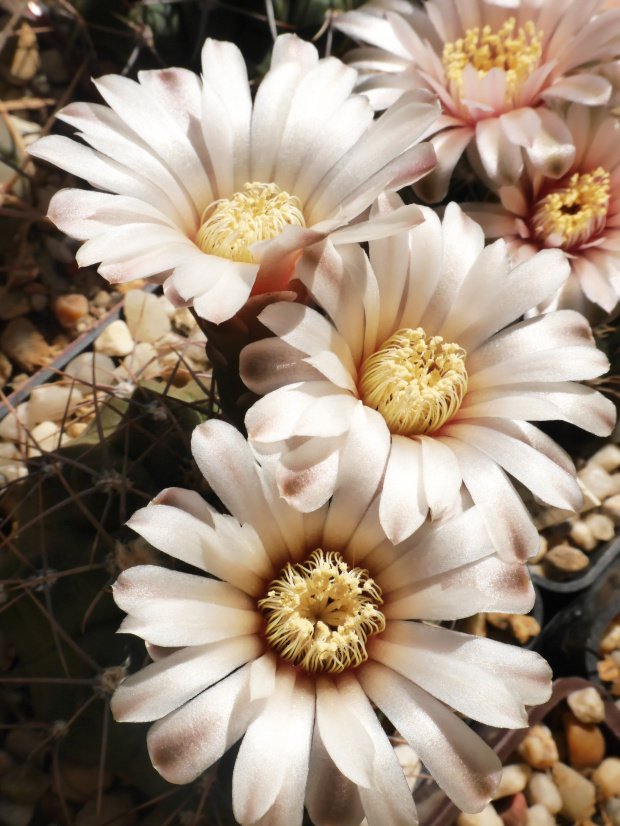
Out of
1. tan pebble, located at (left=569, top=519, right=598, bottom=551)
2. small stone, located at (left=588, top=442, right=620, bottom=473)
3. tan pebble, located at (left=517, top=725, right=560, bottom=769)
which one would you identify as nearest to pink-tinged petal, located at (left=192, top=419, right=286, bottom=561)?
tan pebble, located at (left=517, top=725, right=560, bottom=769)

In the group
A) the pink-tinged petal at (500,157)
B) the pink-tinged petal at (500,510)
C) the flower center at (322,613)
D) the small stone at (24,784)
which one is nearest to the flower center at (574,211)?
the pink-tinged petal at (500,157)

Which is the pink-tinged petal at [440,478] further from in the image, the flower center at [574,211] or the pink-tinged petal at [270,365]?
the flower center at [574,211]

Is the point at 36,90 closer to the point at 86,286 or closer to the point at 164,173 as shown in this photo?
the point at 86,286

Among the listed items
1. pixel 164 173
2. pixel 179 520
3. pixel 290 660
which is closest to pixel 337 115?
pixel 164 173

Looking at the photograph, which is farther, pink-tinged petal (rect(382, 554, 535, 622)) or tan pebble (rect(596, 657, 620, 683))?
tan pebble (rect(596, 657, 620, 683))

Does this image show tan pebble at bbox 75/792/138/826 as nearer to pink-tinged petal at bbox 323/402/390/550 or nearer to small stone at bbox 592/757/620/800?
pink-tinged petal at bbox 323/402/390/550

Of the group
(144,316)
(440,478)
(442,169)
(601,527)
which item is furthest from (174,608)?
(601,527)
